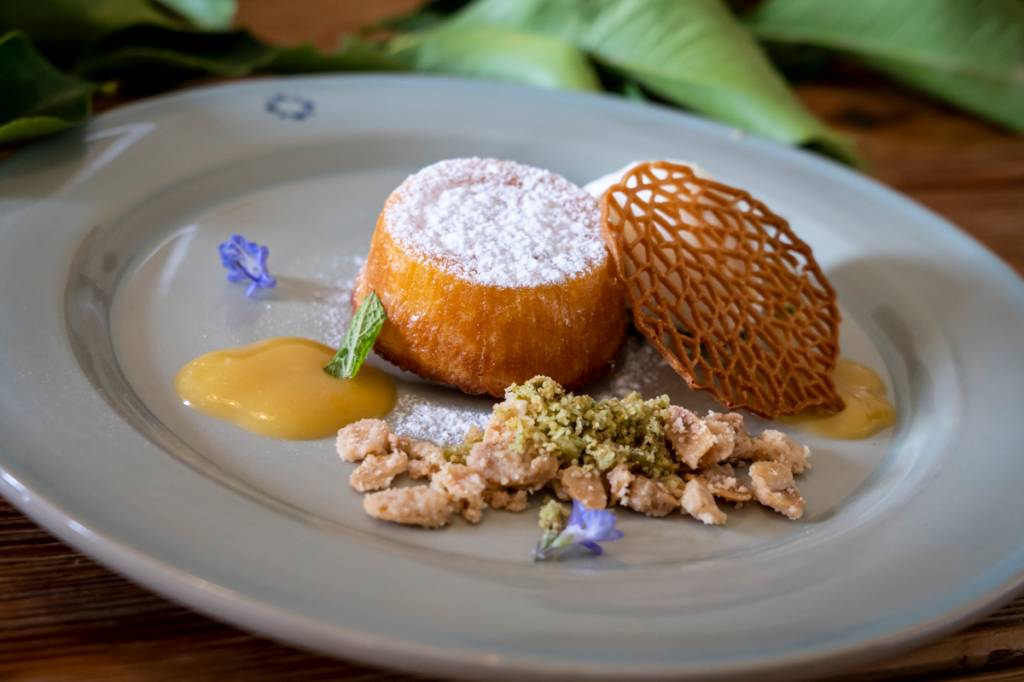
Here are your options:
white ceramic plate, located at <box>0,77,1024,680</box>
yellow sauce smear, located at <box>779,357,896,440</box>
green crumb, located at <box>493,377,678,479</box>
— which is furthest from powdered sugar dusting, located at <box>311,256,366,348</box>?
yellow sauce smear, located at <box>779,357,896,440</box>

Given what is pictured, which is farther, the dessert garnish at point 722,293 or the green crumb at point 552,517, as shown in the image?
the dessert garnish at point 722,293

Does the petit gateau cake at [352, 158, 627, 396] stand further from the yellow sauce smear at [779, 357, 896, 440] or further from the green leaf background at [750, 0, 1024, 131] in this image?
the green leaf background at [750, 0, 1024, 131]

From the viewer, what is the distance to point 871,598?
1.21 metres

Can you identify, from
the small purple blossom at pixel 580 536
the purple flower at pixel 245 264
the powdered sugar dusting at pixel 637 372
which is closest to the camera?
the small purple blossom at pixel 580 536

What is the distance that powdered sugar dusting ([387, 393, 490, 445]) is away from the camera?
1.55m

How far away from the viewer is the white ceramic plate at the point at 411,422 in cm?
111

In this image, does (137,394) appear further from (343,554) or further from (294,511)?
(343,554)

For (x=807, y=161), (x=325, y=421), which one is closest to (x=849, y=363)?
(x=807, y=161)

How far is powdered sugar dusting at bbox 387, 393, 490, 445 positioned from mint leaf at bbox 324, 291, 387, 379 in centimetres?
9

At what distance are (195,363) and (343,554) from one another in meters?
0.53

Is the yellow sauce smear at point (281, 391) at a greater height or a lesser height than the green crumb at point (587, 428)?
lesser

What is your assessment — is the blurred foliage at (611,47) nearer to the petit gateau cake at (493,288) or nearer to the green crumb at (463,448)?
the petit gateau cake at (493,288)

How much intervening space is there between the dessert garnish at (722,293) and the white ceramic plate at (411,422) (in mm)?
113

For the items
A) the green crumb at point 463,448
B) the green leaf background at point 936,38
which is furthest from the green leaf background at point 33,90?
the green leaf background at point 936,38
